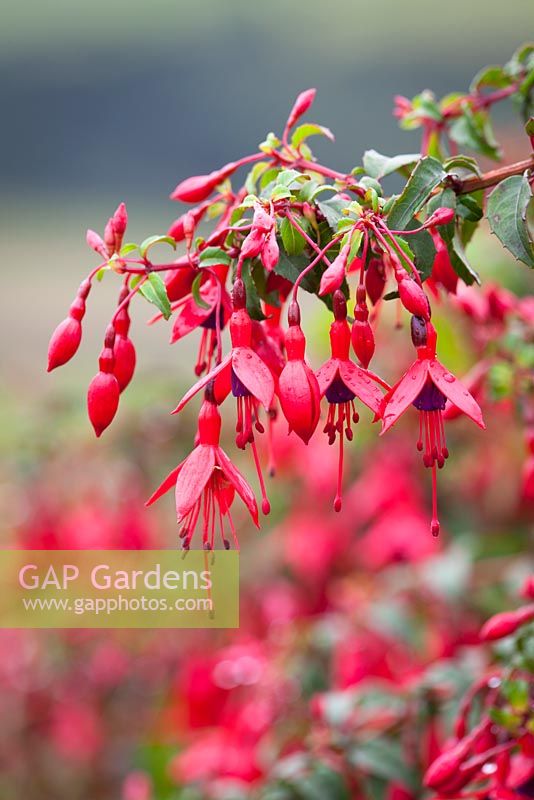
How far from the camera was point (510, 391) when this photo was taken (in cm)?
75

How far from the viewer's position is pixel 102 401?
48cm

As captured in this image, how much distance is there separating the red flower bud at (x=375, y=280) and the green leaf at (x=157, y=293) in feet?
0.38

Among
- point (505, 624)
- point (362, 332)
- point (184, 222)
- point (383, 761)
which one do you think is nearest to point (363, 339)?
point (362, 332)

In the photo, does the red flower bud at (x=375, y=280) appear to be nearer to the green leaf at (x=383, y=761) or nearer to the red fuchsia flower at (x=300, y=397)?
the red fuchsia flower at (x=300, y=397)

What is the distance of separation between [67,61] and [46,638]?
2549mm

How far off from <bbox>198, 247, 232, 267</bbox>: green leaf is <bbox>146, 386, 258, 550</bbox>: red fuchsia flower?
61 mm

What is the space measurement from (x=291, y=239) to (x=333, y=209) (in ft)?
0.09

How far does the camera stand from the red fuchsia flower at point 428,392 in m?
0.43

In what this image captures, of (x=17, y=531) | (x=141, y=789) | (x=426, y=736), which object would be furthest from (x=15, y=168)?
(x=426, y=736)

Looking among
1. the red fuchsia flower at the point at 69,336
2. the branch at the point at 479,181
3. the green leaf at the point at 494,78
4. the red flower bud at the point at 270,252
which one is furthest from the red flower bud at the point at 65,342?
the green leaf at the point at 494,78

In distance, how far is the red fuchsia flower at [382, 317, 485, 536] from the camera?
434 mm

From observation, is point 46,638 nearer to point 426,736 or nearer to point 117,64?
point 426,736

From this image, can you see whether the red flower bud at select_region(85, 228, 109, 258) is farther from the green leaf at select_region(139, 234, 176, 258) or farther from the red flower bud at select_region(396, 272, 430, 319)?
the red flower bud at select_region(396, 272, 430, 319)

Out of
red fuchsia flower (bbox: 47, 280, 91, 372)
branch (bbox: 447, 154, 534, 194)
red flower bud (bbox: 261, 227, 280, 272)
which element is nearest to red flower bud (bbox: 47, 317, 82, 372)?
red fuchsia flower (bbox: 47, 280, 91, 372)
